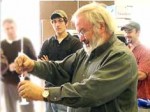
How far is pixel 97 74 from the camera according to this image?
1296mm

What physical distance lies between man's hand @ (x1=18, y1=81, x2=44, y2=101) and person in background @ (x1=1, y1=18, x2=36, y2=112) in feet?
2.23

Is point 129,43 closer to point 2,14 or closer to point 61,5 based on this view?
point 2,14

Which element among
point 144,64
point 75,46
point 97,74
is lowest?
point 144,64

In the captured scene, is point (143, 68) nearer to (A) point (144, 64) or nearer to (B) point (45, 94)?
(A) point (144, 64)

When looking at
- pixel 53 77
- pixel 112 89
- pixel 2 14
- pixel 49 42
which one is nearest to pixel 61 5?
pixel 49 42

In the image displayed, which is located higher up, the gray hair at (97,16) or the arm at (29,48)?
the gray hair at (97,16)

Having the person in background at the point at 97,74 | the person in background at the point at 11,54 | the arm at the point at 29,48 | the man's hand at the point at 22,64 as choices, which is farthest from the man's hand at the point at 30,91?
the arm at the point at 29,48

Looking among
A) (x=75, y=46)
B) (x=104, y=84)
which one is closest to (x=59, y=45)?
(x=75, y=46)

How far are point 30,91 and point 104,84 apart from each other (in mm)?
307

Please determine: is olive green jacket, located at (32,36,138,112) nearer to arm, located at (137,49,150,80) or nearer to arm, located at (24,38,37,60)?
arm, located at (24,38,37,60)

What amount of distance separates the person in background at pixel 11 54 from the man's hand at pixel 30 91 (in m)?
0.68

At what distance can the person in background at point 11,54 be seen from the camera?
6.39 feet

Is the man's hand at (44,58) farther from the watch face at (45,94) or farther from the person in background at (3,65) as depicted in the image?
the watch face at (45,94)

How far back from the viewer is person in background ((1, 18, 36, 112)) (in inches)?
76.7
